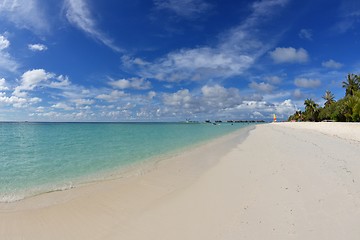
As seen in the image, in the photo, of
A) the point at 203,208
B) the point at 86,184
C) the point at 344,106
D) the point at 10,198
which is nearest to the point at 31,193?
the point at 10,198

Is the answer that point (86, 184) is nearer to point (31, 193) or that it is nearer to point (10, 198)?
point (31, 193)

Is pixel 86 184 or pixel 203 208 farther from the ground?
pixel 203 208

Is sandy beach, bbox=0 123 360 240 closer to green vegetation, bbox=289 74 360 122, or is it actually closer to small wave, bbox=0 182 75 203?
small wave, bbox=0 182 75 203

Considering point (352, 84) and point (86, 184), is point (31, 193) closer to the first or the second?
point (86, 184)

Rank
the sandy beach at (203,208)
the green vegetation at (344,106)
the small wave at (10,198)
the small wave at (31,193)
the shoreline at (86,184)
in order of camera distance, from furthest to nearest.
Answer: the green vegetation at (344,106), the small wave at (31,193), the small wave at (10,198), the shoreline at (86,184), the sandy beach at (203,208)

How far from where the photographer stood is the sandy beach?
508cm

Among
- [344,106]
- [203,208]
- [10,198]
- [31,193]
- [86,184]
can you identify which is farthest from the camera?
[344,106]

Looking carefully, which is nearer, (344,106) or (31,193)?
(31,193)

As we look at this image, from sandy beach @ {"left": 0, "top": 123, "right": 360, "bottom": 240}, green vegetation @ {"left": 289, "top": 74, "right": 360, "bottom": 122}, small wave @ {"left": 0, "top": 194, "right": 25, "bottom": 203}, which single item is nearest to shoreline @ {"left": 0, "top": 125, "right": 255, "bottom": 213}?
sandy beach @ {"left": 0, "top": 123, "right": 360, "bottom": 240}

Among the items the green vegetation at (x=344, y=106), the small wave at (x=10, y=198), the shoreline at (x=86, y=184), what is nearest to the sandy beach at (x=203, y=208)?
the shoreline at (x=86, y=184)

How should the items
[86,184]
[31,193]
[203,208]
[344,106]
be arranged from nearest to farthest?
[203,208] → [31,193] → [86,184] → [344,106]

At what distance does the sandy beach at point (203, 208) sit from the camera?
16.7 feet

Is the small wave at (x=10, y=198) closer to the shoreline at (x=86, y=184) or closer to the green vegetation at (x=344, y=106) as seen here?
the shoreline at (x=86, y=184)

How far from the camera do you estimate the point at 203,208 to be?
6484 millimetres
